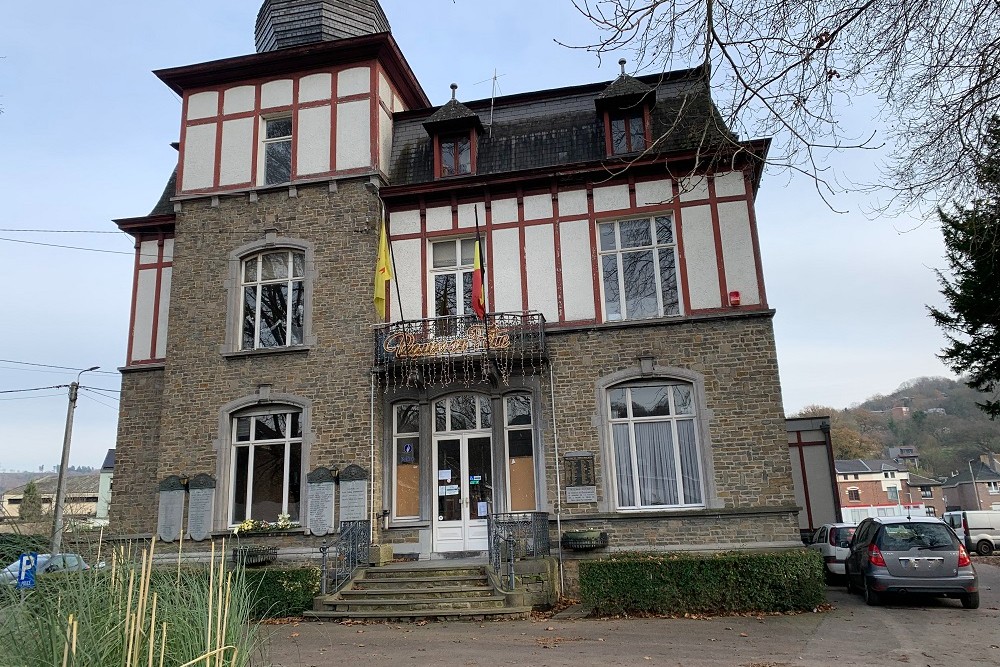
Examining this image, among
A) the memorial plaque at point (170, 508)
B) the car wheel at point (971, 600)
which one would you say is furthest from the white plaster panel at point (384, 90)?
the car wheel at point (971, 600)

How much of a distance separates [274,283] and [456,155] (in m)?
4.56

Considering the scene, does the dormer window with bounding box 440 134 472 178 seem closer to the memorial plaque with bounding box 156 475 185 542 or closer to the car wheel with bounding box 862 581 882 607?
the memorial plaque with bounding box 156 475 185 542

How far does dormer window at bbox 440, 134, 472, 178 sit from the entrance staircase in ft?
25.8

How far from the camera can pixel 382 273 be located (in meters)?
14.3

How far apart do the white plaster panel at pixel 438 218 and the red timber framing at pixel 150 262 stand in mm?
5774

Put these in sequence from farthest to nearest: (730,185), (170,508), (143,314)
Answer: (143,314) → (170,508) → (730,185)

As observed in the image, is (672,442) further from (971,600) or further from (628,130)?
(628,130)

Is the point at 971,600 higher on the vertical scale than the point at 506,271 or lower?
lower

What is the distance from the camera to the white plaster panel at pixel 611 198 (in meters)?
14.8

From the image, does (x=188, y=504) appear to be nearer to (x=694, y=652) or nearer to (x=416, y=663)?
(x=416, y=663)

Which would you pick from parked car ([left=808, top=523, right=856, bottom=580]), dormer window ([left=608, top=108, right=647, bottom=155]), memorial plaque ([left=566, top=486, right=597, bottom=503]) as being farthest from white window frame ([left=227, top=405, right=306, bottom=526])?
parked car ([left=808, top=523, right=856, bottom=580])

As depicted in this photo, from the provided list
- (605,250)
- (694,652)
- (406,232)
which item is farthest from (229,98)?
(694,652)

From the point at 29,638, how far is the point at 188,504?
11.1 m

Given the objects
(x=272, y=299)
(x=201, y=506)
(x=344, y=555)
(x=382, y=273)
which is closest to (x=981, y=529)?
(x=382, y=273)
